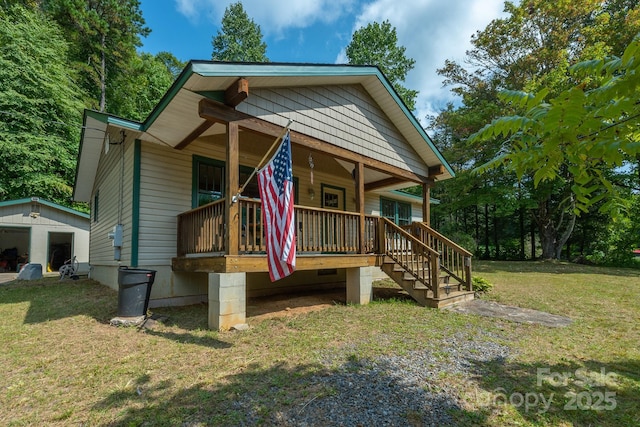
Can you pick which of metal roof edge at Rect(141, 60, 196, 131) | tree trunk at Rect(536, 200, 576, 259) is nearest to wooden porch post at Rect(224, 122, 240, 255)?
metal roof edge at Rect(141, 60, 196, 131)

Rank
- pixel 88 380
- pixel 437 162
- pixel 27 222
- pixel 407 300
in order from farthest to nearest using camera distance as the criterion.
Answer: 1. pixel 27 222
2. pixel 437 162
3. pixel 407 300
4. pixel 88 380

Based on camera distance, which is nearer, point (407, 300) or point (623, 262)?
point (407, 300)

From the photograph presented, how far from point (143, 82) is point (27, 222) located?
46.3 feet

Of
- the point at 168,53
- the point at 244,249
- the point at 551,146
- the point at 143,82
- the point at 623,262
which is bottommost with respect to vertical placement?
the point at 623,262

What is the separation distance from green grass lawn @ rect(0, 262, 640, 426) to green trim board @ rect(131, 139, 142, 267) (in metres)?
A: 1.19

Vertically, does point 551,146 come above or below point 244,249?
above

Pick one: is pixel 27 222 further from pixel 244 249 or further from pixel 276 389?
pixel 276 389

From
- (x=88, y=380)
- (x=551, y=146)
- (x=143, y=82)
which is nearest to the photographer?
(x=551, y=146)

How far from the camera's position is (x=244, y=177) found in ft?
27.2

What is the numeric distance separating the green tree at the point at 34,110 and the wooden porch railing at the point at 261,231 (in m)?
15.6

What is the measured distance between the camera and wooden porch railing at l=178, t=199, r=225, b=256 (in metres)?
5.57

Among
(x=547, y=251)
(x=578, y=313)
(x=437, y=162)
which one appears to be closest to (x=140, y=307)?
(x=578, y=313)

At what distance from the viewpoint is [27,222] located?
14648 millimetres

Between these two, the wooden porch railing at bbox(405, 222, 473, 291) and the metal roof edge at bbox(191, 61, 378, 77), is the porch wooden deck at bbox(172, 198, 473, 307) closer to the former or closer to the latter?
the wooden porch railing at bbox(405, 222, 473, 291)
